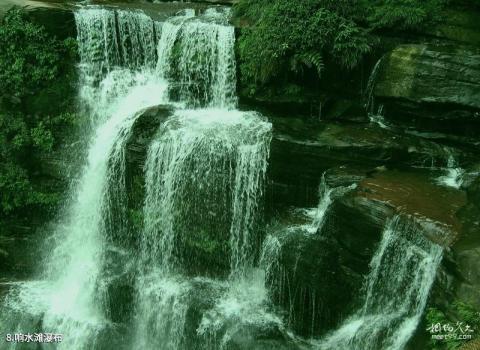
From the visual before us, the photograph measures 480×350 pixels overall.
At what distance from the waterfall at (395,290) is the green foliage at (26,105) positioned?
6759 millimetres

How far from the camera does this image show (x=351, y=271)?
7688 millimetres

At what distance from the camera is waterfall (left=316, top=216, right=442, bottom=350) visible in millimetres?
6746

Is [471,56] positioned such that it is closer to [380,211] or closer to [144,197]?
[380,211]

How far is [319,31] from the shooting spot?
32.0 ft

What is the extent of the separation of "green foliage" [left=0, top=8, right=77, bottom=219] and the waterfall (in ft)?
22.2

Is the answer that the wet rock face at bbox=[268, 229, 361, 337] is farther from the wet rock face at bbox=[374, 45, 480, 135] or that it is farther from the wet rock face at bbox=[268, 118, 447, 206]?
the wet rock face at bbox=[374, 45, 480, 135]

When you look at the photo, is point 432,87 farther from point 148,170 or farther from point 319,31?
point 148,170

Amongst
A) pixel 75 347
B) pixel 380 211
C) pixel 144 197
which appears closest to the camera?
pixel 380 211

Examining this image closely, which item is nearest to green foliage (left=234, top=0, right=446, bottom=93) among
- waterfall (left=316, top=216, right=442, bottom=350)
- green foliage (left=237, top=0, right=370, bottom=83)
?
green foliage (left=237, top=0, right=370, bottom=83)

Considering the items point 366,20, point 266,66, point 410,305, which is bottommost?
point 410,305

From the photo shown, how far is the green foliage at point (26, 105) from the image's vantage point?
1062 centimetres

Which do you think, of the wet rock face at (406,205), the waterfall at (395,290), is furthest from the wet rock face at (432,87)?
the waterfall at (395,290)

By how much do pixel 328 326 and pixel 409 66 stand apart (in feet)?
16.4

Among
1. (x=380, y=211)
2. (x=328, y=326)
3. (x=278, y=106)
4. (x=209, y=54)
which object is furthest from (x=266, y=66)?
(x=328, y=326)
